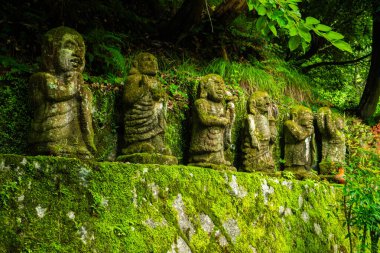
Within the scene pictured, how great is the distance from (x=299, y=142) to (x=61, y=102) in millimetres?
4743

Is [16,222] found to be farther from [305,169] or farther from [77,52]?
[305,169]

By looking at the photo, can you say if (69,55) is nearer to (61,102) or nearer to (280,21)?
(61,102)

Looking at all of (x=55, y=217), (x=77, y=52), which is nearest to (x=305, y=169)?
→ (x=77, y=52)

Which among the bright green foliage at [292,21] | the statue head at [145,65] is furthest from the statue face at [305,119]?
the bright green foliage at [292,21]

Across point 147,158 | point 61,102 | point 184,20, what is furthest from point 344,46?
point 184,20

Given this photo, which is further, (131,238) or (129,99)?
(129,99)

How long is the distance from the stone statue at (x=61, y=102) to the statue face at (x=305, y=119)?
14.8 feet

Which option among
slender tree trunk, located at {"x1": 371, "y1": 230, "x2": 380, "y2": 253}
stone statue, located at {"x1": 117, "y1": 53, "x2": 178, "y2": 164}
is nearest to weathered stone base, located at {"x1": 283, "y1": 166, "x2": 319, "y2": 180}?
slender tree trunk, located at {"x1": 371, "y1": 230, "x2": 380, "y2": 253}

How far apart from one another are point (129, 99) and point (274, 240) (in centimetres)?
270

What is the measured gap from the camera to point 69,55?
532 centimetres

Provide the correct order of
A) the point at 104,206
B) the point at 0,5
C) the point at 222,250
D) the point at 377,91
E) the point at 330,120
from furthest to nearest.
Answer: the point at 377,91 < the point at 330,120 < the point at 0,5 < the point at 222,250 < the point at 104,206

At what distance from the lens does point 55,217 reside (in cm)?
387

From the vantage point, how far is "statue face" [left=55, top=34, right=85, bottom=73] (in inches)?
207

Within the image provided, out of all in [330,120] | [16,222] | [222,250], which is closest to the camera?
[16,222]
